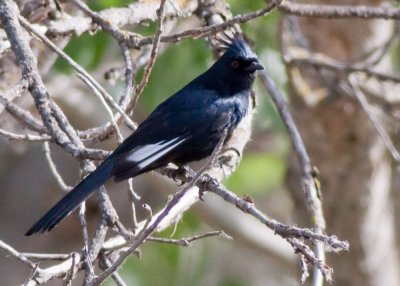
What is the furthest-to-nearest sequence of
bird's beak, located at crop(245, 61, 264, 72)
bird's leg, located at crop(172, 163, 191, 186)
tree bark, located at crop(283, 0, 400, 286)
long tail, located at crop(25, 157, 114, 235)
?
tree bark, located at crop(283, 0, 400, 286) → bird's beak, located at crop(245, 61, 264, 72) → bird's leg, located at crop(172, 163, 191, 186) → long tail, located at crop(25, 157, 114, 235)

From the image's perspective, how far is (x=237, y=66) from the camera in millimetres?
4281

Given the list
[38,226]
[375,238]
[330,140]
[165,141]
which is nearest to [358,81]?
[330,140]

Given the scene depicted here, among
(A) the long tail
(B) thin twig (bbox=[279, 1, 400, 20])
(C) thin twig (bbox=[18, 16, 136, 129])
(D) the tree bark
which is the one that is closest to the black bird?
(A) the long tail

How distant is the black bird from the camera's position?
3314 millimetres

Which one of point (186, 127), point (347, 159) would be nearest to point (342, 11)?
point (186, 127)

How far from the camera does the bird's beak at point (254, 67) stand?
4191mm

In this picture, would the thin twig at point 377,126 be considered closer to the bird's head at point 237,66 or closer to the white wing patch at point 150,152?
the bird's head at point 237,66

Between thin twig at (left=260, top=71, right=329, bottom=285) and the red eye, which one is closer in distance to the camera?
thin twig at (left=260, top=71, right=329, bottom=285)

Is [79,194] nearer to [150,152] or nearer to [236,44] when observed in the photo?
[150,152]

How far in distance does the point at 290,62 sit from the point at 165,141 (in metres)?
1.82

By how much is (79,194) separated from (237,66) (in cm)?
119

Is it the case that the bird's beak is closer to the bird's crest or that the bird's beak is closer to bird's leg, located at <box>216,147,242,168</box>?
the bird's crest

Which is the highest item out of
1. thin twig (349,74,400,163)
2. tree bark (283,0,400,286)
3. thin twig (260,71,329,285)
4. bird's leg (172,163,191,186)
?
tree bark (283,0,400,286)

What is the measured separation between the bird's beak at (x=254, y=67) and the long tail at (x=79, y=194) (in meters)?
1.03
